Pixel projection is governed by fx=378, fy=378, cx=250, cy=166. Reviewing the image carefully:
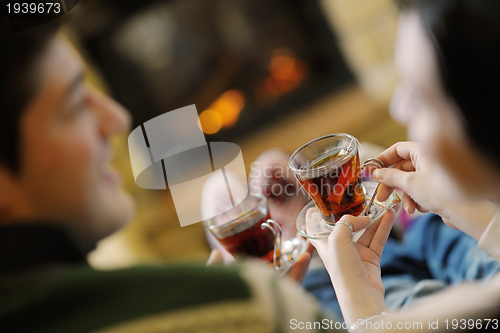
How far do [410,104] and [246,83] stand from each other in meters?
1.78

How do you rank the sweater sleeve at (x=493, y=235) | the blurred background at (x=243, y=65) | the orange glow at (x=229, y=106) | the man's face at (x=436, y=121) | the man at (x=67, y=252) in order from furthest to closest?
1. the orange glow at (x=229, y=106)
2. the blurred background at (x=243, y=65)
3. the sweater sleeve at (x=493, y=235)
4. the man's face at (x=436, y=121)
5. the man at (x=67, y=252)

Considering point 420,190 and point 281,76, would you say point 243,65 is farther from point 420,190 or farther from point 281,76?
point 420,190

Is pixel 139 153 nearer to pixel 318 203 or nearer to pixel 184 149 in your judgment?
pixel 184 149

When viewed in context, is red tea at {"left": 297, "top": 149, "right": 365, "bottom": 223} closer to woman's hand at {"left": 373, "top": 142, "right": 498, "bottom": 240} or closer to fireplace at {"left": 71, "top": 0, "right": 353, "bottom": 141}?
woman's hand at {"left": 373, "top": 142, "right": 498, "bottom": 240}

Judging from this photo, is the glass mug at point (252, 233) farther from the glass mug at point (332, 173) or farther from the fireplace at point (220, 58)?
the fireplace at point (220, 58)

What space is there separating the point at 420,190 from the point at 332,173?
126mm

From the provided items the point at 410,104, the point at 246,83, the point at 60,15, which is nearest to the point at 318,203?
the point at 410,104

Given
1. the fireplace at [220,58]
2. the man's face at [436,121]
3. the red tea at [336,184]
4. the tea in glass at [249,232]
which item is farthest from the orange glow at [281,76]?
the man's face at [436,121]

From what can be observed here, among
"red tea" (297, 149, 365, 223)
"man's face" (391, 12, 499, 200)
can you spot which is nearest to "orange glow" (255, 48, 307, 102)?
"red tea" (297, 149, 365, 223)

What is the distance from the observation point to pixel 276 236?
2.30ft

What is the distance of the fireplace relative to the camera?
2.00 metres

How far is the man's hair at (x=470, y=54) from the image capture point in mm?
338

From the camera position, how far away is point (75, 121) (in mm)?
347

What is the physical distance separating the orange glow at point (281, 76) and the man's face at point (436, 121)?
176cm
